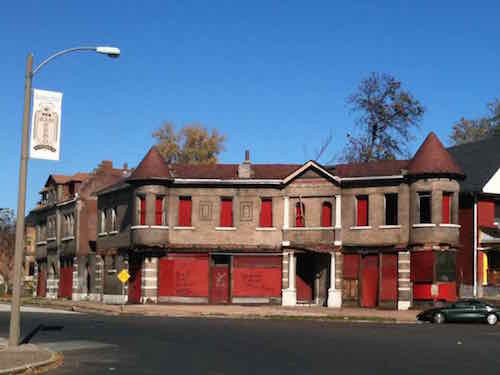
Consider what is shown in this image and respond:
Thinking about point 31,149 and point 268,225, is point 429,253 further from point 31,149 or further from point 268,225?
point 31,149

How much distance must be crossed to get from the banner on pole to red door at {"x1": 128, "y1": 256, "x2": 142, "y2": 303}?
3388cm

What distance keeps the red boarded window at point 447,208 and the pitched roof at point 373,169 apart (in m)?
3.19

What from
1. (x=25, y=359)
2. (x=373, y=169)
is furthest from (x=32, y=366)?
(x=373, y=169)

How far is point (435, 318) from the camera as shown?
4050 cm

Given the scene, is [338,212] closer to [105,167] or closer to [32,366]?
[105,167]

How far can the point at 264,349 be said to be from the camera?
2283cm

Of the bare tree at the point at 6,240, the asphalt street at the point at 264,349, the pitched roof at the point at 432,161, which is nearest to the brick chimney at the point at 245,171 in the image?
the pitched roof at the point at 432,161

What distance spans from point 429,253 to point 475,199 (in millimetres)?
6050

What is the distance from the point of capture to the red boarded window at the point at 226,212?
5422 cm

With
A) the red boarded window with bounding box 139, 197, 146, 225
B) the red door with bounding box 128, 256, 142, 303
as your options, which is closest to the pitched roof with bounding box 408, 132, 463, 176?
the red boarded window with bounding box 139, 197, 146, 225

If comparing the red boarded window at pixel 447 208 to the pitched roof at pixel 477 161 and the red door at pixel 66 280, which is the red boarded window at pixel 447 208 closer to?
the pitched roof at pixel 477 161

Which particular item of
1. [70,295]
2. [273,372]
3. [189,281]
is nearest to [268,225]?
[189,281]

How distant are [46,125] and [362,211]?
3371 centimetres

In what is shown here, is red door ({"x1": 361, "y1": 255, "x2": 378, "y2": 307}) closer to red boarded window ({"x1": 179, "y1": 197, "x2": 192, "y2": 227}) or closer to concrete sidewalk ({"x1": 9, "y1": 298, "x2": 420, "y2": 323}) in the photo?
concrete sidewalk ({"x1": 9, "y1": 298, "x2": 420, "y2": 323})
